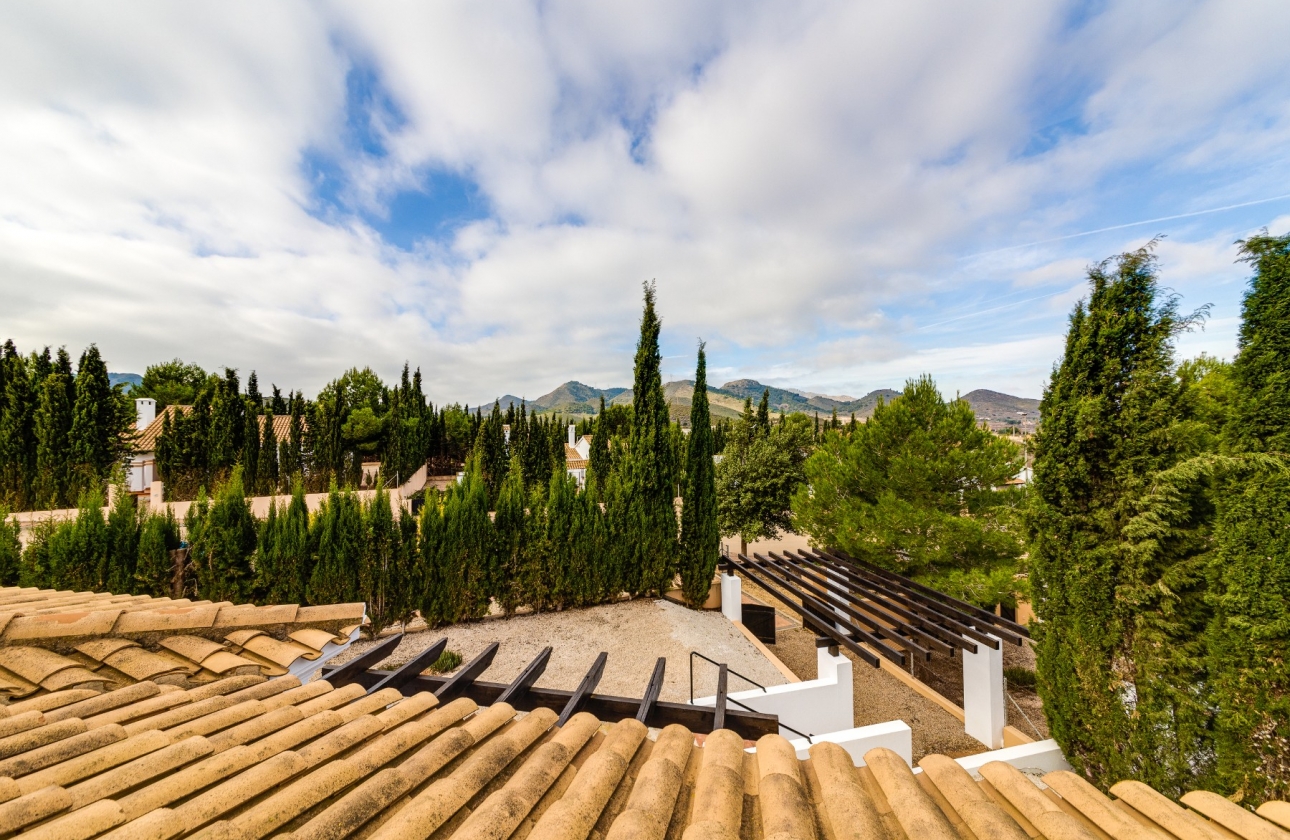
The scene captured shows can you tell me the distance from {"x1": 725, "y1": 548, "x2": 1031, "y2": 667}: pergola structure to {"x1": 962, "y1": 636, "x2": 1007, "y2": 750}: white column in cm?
16

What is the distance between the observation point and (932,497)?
938 centimetres

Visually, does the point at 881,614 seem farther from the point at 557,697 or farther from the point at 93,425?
the point at 93,425

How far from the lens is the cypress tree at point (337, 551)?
26.1ft

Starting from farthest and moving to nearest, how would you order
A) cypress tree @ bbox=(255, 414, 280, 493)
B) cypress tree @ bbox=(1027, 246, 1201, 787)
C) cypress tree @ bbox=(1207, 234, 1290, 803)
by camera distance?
cypress tree @ bbox=(255, 414, 280, 493) → cypress tree @ bbox=(1027, 246, 1201, 787) → cypress tree @ bbox=(1207, 234, 1290, 803)

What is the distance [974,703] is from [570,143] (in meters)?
11.8

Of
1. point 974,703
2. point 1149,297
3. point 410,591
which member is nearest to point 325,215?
point 410,591

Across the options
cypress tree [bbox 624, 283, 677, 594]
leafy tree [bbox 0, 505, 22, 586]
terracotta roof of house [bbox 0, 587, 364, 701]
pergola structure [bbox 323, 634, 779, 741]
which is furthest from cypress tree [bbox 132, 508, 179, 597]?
cypress tree [bbox 624, 283, 677, 594]

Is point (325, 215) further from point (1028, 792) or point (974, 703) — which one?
point (974, 703)

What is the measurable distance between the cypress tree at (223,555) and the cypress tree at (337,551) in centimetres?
105

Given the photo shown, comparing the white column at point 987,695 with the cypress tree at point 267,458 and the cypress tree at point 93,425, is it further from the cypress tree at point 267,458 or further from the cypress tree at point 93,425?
the cypress tree at point 267,458

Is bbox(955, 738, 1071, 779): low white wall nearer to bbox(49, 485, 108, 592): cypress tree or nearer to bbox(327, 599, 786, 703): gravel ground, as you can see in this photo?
bbox(327, 599, 786, 703): gravel ground

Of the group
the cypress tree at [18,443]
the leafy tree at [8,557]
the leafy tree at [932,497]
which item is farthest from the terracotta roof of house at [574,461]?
the leafy tree at [8,557]

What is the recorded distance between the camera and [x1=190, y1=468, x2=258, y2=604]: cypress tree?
24.9 feet

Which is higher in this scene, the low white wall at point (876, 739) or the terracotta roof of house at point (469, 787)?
the terracotta roof of house at point (469, 787)
